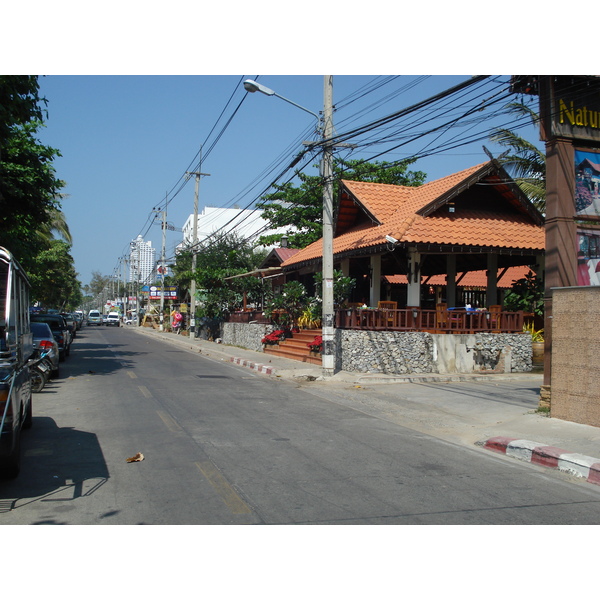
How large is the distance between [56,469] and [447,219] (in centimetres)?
1571

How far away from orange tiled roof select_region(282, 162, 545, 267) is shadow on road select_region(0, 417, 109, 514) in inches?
448

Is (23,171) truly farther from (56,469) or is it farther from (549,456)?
(549,456)

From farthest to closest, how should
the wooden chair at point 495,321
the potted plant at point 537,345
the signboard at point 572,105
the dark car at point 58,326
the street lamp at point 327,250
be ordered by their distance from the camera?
the dark car at point 58,326
the potted plant at point 537,345
the wooden chair at point 495,321
the street lamp at point 327,250
the signboard at point 572,105

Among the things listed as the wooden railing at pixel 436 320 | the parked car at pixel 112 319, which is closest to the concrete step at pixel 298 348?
the wooden railing at pixel 436 320

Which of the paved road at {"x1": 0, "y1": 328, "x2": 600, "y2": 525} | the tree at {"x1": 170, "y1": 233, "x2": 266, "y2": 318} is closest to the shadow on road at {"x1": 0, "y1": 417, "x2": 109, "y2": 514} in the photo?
the paved road at {"x1": 0, "y1": 328, "x2": 600, "y2": 525}

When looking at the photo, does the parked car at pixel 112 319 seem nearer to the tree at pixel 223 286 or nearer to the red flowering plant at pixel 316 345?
the tree at pixel 223 286

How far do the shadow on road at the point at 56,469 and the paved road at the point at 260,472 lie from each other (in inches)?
0.7

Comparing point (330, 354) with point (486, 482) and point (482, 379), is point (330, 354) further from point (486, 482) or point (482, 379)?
point (486, 482)

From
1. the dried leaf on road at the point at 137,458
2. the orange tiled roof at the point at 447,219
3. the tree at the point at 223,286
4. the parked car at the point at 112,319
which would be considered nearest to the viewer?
the dried leaf on road at the point at 137,458

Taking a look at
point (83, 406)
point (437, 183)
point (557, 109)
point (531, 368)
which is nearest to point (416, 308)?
point (531, 368)

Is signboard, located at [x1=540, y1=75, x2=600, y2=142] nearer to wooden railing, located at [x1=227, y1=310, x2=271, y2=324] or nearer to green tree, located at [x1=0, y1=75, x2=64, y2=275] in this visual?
green tree, located at [x1=0, y1=75, x2=64, y2=275]

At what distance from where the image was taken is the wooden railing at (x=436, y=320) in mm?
17391

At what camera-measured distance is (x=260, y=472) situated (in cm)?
655
